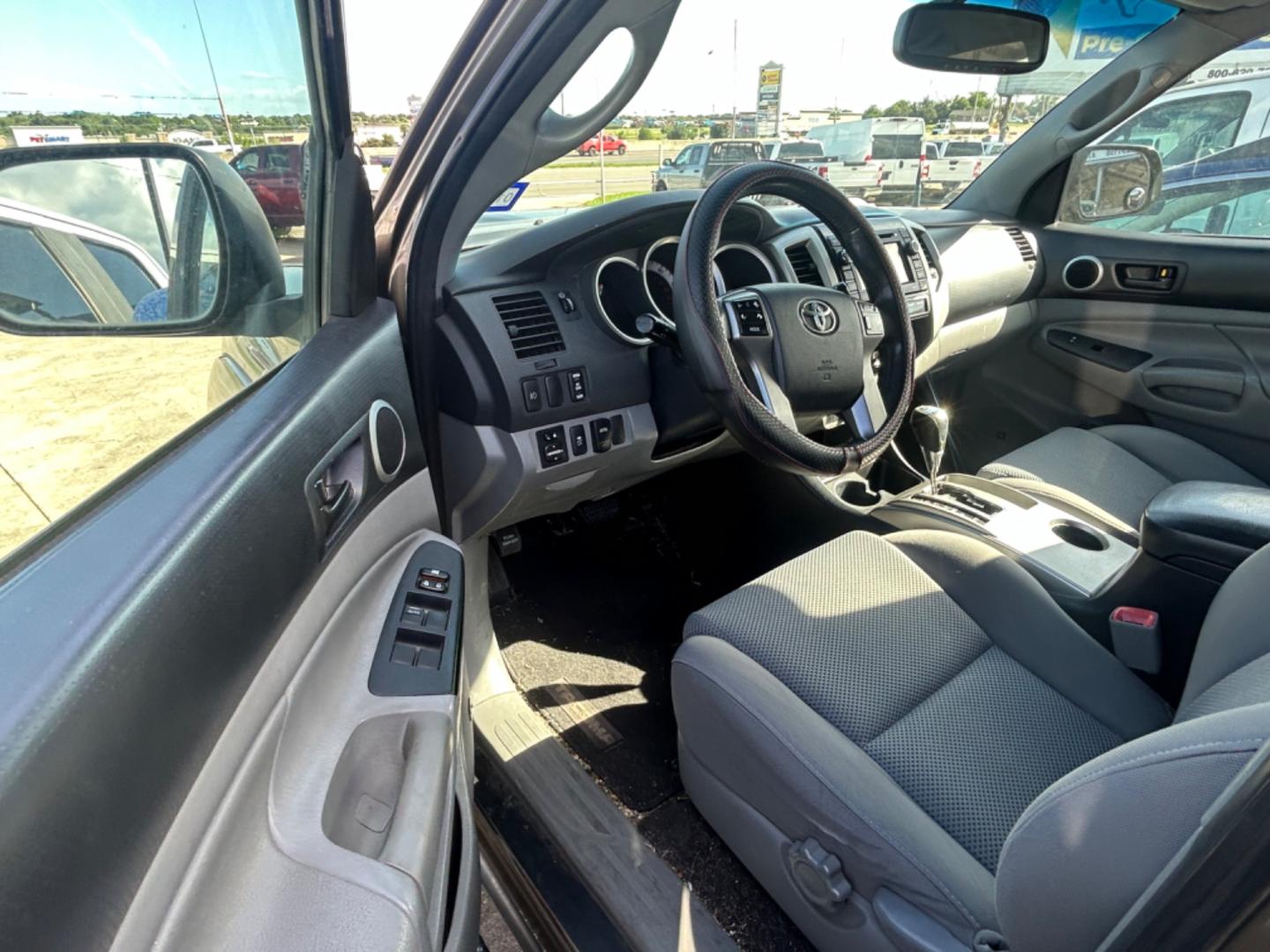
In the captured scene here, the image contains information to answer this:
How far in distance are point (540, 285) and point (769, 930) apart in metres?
1.32

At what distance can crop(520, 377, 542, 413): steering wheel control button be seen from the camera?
1.62 meters

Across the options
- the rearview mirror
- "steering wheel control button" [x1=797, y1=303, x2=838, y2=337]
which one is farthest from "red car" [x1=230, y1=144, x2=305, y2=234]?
the rearview mirror

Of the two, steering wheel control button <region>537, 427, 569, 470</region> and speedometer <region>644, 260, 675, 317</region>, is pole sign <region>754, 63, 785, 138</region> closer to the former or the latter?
speedometer <region>644, 260, 675, 317</region>

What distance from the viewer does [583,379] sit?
5.57 feet

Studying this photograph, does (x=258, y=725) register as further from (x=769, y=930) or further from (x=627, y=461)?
(x=627, y=461)

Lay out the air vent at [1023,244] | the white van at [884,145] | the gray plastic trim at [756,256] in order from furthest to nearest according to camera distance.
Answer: the white van at [884,145], the air vent at [1023,244], the gray plastic trim at [756,256]

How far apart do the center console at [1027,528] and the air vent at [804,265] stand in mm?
597

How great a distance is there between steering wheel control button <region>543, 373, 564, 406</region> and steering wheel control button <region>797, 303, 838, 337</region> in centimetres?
51

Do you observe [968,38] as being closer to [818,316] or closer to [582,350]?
[818,316]

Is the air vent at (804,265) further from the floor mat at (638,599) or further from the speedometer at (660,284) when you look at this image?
the floor mat at (638,599)

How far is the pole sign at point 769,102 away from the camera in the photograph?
2627mm

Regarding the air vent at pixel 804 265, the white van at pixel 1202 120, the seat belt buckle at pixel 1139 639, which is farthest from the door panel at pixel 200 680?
the white van at pixel 1202 120

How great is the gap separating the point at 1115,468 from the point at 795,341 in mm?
1151

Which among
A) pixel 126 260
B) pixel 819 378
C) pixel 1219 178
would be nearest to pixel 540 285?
pixel 819 378
